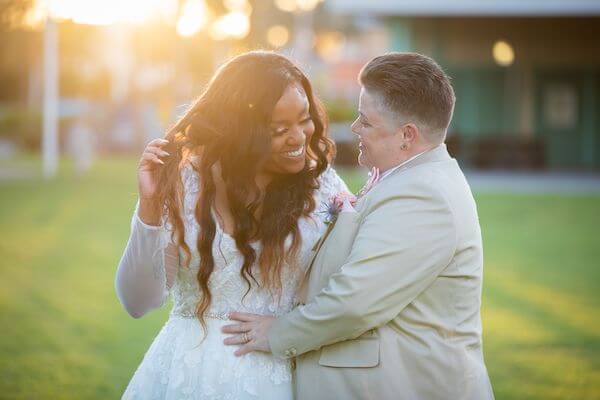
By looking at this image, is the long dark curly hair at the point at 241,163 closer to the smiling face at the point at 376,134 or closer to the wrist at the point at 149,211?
the wrist at the point at 149,211

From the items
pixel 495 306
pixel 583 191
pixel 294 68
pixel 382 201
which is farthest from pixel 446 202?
pixel 583 191

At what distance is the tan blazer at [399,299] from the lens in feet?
9.70

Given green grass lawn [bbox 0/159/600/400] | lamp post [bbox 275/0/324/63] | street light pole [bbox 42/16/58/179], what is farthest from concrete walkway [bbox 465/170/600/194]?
lamp post [bbox 275/0/324/63]

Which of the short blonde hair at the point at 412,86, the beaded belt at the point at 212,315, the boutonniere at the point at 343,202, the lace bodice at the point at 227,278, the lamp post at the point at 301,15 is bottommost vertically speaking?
the beaded belt at the point at 212,315

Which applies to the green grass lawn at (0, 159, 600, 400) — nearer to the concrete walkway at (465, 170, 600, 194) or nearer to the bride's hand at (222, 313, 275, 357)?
the bride's hand at (222, 313, 275, 357)

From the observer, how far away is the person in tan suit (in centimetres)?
296

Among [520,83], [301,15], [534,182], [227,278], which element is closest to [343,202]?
[227,278]

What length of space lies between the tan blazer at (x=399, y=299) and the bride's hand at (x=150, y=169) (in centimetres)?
64

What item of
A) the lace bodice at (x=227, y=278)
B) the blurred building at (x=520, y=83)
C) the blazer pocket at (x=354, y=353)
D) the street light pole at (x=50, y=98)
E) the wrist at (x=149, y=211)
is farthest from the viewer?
the blurred building at (x=520, y=83)

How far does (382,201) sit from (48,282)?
7871mm

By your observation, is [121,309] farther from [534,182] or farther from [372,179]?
[534,182]

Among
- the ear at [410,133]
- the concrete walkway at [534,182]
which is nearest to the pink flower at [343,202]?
the ear at [410,133]

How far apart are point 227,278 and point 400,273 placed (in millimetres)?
709

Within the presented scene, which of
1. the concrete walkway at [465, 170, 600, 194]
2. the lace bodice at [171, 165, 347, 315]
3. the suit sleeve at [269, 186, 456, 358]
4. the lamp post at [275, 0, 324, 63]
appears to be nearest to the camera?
the suit sleeve at [269, 186, 456, 358]
